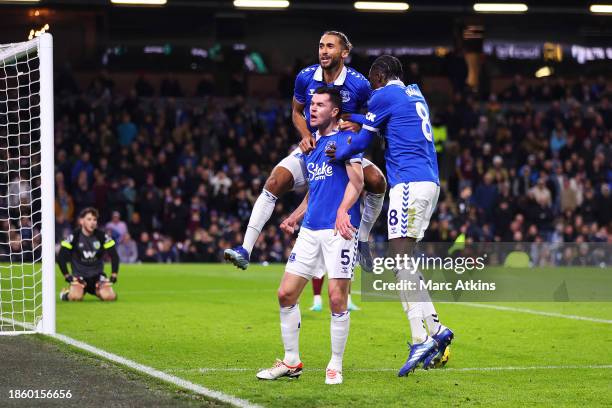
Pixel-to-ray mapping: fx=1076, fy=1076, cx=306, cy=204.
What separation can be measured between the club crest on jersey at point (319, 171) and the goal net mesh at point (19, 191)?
13.2ft

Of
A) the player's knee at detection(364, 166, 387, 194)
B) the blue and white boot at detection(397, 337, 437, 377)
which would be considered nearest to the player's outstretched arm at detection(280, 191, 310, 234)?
the player's knee at detection(364, 166, 387, 194)

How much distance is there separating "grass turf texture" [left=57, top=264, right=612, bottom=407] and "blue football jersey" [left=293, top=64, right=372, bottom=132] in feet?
7.02

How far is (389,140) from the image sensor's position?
8875 mm

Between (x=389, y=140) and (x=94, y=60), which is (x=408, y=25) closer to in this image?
(x=94, y=60)

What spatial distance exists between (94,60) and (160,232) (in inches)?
407

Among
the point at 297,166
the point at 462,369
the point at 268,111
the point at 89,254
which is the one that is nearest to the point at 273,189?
the point at 297,166

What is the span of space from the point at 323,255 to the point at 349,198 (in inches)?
19.5

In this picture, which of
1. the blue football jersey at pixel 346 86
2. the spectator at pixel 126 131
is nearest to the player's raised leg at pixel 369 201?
the blue football jersey at pixel 346 86

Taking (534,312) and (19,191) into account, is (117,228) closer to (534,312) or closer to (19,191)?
(19,191)

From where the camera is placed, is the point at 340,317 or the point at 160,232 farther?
the point at 160,232

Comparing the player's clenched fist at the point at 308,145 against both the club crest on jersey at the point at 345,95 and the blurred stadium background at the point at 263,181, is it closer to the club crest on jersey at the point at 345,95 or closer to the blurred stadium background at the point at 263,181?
the club crest on jersey at the point at 345,95

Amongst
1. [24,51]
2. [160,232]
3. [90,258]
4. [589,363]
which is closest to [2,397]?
[589,363]

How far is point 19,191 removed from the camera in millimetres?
19609

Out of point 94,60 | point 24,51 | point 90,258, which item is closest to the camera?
point 24,51
